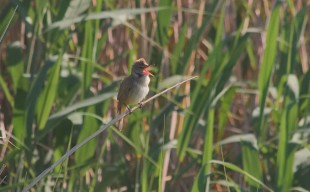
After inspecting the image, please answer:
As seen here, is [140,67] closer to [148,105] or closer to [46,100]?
[46,100]

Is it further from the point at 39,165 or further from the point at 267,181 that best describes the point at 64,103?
the point at 267,181

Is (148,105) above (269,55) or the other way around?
the other way around

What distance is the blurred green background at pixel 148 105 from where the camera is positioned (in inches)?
157

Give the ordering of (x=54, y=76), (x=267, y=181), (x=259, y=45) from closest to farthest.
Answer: (x=54, y=76) < (x=267, y=181) < (x=259, y=45)

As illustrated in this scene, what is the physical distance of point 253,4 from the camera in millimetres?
4965

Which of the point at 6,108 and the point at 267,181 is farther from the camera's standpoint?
the point at 6,108

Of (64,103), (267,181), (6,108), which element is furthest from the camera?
(6,108)

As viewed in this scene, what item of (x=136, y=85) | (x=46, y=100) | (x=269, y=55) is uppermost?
(x=269, y=55)

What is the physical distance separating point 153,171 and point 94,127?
388 mm

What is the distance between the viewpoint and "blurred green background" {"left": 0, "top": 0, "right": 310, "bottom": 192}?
3982 millimetres

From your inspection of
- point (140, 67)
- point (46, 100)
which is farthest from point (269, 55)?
point (46, 100)

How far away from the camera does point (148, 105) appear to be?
4.66m

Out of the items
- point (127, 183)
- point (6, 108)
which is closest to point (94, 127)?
point (127, 183)

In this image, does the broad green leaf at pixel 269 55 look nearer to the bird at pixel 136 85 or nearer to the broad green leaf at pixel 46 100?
the bird at pixel 136 85
